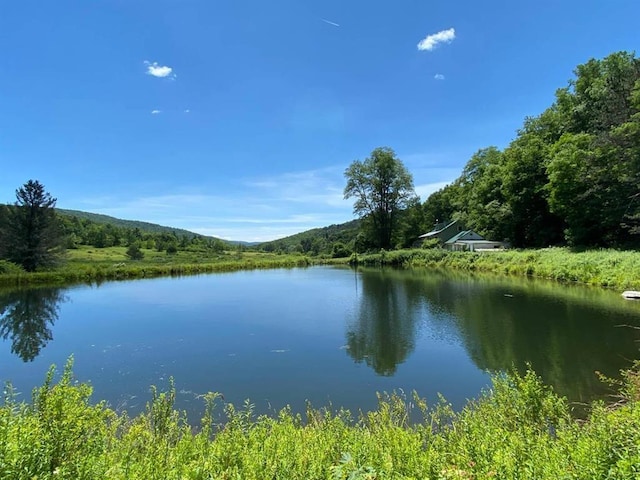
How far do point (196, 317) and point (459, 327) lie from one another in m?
11.9

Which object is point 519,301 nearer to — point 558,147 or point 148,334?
point 148,334

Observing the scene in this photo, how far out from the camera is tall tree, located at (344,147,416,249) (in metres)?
57.5

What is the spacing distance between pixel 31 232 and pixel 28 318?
78.6 ft

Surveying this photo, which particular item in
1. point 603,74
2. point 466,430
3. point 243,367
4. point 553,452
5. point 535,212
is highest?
point 603,74

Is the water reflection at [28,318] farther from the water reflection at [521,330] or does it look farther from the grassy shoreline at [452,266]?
the water reflection at [521,330]

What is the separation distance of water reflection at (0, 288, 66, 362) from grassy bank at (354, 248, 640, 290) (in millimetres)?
26666

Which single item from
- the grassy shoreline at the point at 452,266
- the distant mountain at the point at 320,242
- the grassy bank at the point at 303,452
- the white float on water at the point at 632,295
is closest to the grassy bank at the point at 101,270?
the grassy shoreline at the point at 452,266

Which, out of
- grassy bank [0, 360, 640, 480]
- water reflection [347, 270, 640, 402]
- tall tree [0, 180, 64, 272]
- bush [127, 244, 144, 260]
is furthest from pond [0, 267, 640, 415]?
bush [127, 244, 144, 260]

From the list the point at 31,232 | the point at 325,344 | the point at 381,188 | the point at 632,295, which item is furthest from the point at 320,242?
the point at 325,344

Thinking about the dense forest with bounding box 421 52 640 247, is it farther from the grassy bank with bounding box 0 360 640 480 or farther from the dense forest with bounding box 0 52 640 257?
the grassy bank with bounding box 0 360 640 480

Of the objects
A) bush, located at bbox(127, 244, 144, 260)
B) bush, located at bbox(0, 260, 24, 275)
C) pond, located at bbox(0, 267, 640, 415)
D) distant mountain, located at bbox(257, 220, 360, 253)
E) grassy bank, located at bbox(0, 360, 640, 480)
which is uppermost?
distant mountain, located at bbox(257, 220, 360, 253)

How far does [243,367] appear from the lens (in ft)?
31.0

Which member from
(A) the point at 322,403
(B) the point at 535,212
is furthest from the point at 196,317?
(B) the point at 535,212

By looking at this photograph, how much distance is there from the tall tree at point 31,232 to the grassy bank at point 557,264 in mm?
41888
